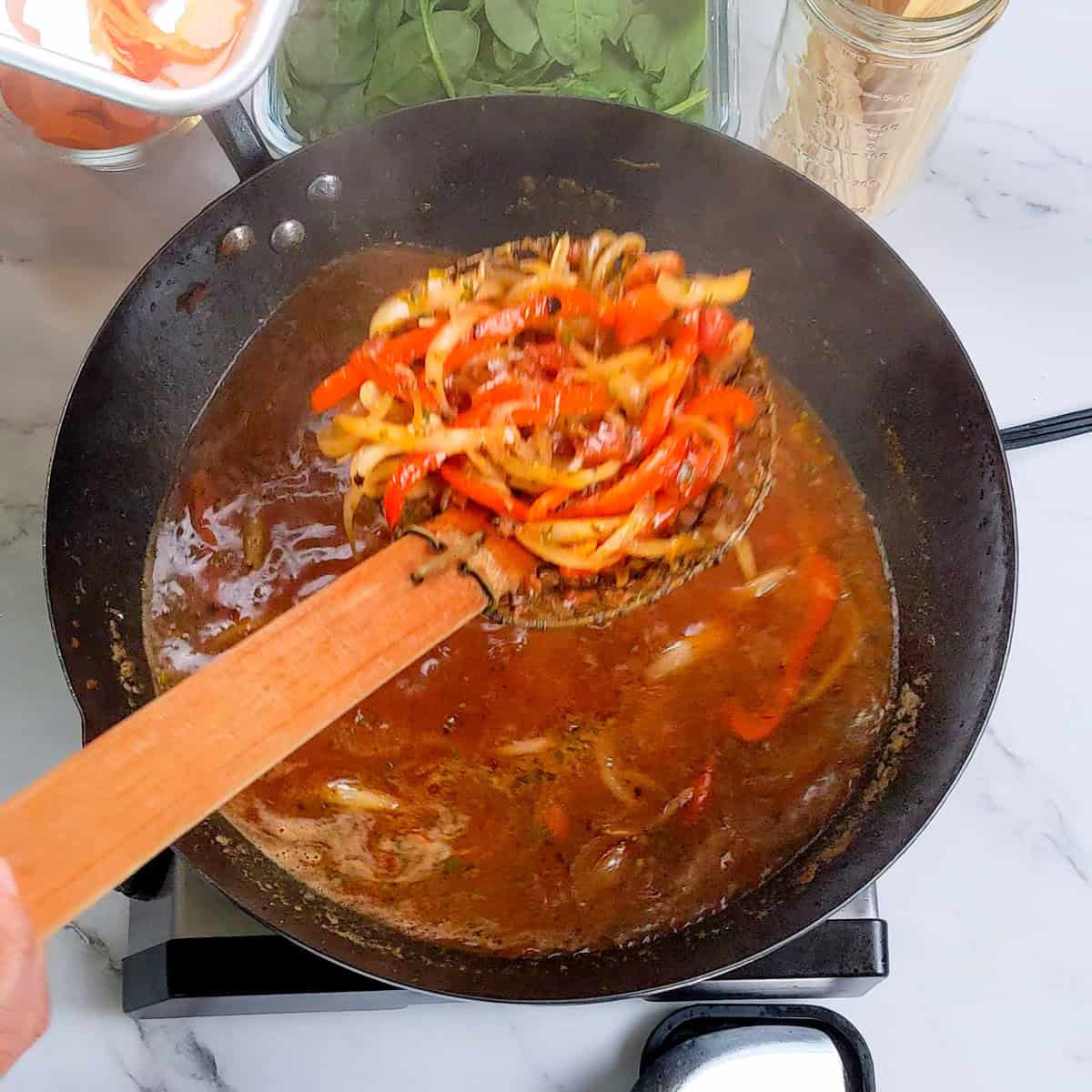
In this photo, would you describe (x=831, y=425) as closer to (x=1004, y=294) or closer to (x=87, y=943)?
(x=1004, y=294)

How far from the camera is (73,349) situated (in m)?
1.56

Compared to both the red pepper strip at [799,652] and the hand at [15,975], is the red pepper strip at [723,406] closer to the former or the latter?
the red pepper strip at [799,652]

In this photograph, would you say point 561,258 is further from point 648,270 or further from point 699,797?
point 699,797

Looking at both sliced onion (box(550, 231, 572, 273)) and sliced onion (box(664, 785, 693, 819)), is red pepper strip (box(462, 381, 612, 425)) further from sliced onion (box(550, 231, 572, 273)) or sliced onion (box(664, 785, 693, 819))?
sliced onion (box(664, 785, 693, 819))

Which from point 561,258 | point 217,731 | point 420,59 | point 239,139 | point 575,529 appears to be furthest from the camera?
point 420,59

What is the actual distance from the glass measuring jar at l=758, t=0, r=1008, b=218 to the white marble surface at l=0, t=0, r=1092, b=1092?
0.43 ft

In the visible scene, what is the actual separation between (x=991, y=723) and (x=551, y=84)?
1126mm

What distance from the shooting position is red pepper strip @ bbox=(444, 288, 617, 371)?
44.1 inches

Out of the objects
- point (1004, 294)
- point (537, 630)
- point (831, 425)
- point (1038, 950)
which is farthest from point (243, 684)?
point (1004, 294)

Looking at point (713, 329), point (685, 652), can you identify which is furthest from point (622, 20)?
point (685, 652)

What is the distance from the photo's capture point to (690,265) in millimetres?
1586

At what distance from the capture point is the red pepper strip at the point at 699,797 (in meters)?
1.37

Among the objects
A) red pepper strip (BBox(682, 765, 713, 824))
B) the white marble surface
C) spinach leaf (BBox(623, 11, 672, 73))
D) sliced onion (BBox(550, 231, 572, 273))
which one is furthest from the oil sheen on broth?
spinach leaf (BBox(623, 11, 672, 73))

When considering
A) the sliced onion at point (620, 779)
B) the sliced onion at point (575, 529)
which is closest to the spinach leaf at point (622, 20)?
the sliced onion at point (575, 529)
